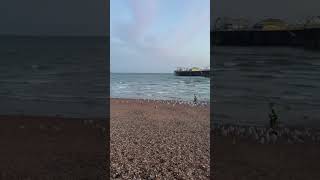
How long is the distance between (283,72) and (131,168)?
197 centimetres

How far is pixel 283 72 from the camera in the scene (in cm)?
396

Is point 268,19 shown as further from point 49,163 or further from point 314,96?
point 49,163

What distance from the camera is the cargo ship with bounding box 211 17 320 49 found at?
12.9 feet

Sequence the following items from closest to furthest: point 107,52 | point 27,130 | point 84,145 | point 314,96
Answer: point 84,145, point 314,96, point 27,130, point 107,52

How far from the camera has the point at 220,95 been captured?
13.8 feet

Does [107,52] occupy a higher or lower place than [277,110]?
higher

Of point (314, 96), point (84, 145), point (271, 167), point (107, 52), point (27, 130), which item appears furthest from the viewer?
point (107, 52)

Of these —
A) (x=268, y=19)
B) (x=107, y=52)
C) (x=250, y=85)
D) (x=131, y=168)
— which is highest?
(x=268, y=19)

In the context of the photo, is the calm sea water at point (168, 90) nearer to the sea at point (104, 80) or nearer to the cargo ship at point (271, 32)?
the sea at point (104, 80)

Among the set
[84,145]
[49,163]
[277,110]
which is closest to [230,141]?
[277,110]

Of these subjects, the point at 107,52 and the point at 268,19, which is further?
the point at 107,52

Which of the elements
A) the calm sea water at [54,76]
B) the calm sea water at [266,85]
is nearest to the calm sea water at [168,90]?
the calm sea water at [54,76]

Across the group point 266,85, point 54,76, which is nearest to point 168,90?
point 54,76

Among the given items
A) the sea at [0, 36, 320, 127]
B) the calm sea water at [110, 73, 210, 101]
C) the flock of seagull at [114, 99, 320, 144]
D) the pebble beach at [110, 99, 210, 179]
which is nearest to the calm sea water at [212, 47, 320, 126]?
the sea at [0, 36, 320, 127]
